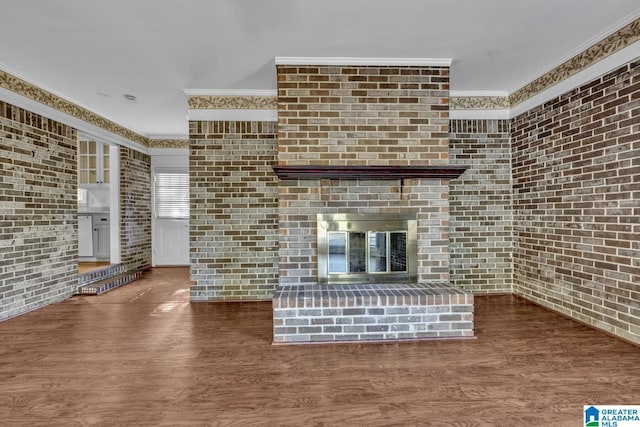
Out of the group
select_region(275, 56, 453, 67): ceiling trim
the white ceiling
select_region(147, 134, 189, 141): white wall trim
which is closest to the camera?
the white ceiling

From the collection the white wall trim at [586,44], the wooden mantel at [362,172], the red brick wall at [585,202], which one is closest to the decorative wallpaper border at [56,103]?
the wooden mantel at [362,172]

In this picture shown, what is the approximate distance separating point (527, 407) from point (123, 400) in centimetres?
223

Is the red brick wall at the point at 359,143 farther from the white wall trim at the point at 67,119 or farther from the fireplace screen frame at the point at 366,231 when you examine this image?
the white wall trim at the point at 67,119

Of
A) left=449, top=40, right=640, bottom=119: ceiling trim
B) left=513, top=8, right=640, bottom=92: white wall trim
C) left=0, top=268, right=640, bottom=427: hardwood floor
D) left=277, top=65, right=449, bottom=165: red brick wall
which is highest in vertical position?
left=513, top=8, right=640, bottom=92: white wall trim

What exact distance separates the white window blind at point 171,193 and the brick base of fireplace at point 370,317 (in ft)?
13.7

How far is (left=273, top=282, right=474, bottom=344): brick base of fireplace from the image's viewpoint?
254cm

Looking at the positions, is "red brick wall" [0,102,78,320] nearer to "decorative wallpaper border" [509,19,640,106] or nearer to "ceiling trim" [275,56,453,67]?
"ceiling trim" [275,56,453,67]

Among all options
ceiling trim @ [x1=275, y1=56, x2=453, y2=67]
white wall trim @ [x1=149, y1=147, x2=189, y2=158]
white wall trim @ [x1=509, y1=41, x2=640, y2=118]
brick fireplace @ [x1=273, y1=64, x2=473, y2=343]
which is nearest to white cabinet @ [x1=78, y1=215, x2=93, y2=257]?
white wall trim @ [x1=149, y1=147, x2=189, y2=158]

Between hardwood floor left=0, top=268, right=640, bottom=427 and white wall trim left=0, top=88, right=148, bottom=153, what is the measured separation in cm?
224

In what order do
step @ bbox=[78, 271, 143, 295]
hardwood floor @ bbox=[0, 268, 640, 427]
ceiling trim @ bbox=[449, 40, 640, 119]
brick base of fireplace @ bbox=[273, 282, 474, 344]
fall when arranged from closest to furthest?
hardwood floor @ bbox=[0, 268, 640, 427] < brick base of fireplace @ bbox=[273, 282, 474, 344] < ceiling trim @ bbox=[449, 40, 640, 119] < step @ bbox=[78, 271, 143, 295]

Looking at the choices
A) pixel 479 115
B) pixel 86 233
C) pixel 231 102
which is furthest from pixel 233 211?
pixel 86 233

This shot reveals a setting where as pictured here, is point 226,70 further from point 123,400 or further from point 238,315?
point 123,400

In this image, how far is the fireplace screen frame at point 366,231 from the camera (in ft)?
9.66

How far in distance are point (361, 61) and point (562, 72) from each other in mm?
1980
